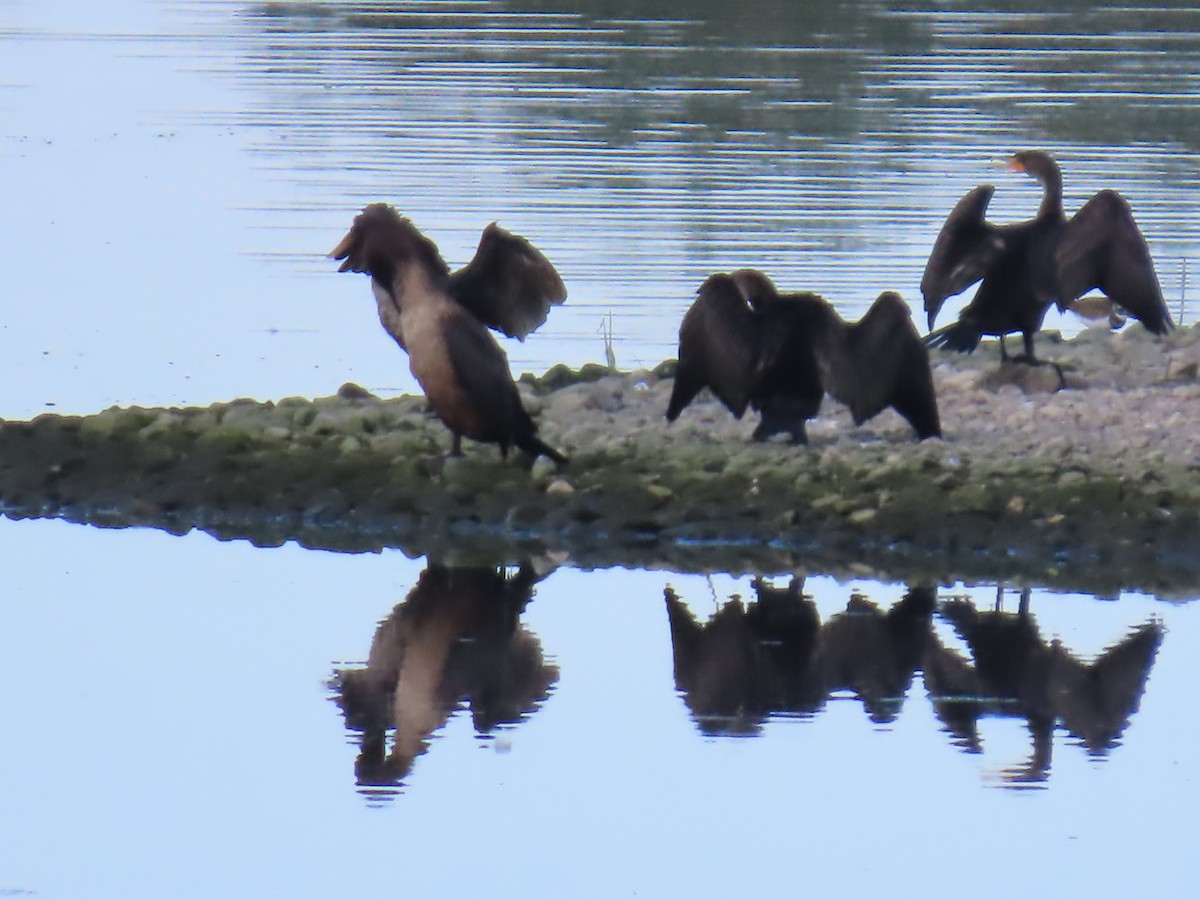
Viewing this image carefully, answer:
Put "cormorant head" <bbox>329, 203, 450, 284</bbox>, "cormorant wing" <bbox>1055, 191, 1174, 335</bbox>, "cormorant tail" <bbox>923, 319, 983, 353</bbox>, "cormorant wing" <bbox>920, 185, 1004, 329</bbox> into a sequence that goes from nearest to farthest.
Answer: "cormorant head" <bbox>329, 203, 450, 284</bbox>, "cormorant wing" <bbox>920, 185, 1004, 329</bbox>, "cormorant wing" <bbox>1055, 191, 1174, 335</bbox>, "cormorant tail" <bbox>923, 319, 983, 353</bbox>

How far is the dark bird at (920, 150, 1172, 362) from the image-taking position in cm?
936

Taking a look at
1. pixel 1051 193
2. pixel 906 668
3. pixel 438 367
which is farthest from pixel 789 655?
pixel 1051 193

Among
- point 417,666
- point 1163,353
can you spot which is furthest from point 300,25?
point 417,666

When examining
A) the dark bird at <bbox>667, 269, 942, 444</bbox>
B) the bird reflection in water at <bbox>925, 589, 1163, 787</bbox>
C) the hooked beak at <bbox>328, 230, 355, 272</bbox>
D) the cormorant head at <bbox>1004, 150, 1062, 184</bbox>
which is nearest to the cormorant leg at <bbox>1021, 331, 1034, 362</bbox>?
the cormorant head at <bbox>1004, 150, 1062, 184</bbox>

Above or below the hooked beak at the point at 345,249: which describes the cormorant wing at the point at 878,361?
below

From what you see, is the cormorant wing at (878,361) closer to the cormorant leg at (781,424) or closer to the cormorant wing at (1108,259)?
the cormorant leg at (781,424)

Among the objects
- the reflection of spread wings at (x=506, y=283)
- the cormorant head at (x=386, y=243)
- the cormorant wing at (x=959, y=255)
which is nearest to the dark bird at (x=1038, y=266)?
the cormorant wing at (x=959, y=255)

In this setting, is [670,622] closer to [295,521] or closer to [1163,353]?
[295,521]

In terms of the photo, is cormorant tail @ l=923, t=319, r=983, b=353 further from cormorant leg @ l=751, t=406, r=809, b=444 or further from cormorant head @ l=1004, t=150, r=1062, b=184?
cormorant leg @ l=751, t=406, r=809, b=444

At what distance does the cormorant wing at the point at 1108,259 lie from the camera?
31.1 ft

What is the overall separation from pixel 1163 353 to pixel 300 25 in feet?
62.6

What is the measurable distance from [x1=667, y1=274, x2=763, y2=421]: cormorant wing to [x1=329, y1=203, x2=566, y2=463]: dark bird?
46 cm

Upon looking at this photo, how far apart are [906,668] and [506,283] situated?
2.67m

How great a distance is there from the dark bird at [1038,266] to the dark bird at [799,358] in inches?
41.0
